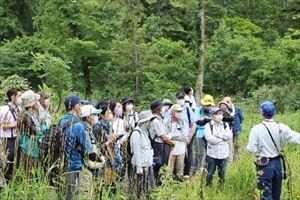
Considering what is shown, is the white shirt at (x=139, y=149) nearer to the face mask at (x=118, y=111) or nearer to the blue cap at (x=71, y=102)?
the face mask at (x=118, y=111)

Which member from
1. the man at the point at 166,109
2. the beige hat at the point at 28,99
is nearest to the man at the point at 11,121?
the beige hat at the point at 28,99

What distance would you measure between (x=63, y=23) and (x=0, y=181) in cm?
1721

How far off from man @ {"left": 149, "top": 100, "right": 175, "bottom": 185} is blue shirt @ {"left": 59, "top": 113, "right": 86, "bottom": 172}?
6.54 feet

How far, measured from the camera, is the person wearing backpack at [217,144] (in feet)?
26.1

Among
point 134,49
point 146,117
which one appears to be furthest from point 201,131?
point 134,49

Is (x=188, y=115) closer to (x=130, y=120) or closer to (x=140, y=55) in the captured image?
(x=130, y=120)

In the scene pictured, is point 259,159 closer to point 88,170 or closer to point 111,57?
point 88,170

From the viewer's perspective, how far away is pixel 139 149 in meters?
6.64

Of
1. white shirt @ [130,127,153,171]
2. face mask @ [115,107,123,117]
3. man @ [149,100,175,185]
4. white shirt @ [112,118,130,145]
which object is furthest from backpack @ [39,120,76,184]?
face mask @ [115,107,123,117]

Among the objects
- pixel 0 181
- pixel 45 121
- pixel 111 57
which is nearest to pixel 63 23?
pixel 111 57

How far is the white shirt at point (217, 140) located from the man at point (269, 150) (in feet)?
4.53

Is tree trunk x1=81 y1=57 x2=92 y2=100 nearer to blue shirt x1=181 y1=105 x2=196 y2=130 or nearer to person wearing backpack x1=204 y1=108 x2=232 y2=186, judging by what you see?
blue shirt x1=181 y1=105 x2=196 y2=130

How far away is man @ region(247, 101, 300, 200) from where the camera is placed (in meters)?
6.50

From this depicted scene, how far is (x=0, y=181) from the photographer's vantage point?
185 inches
